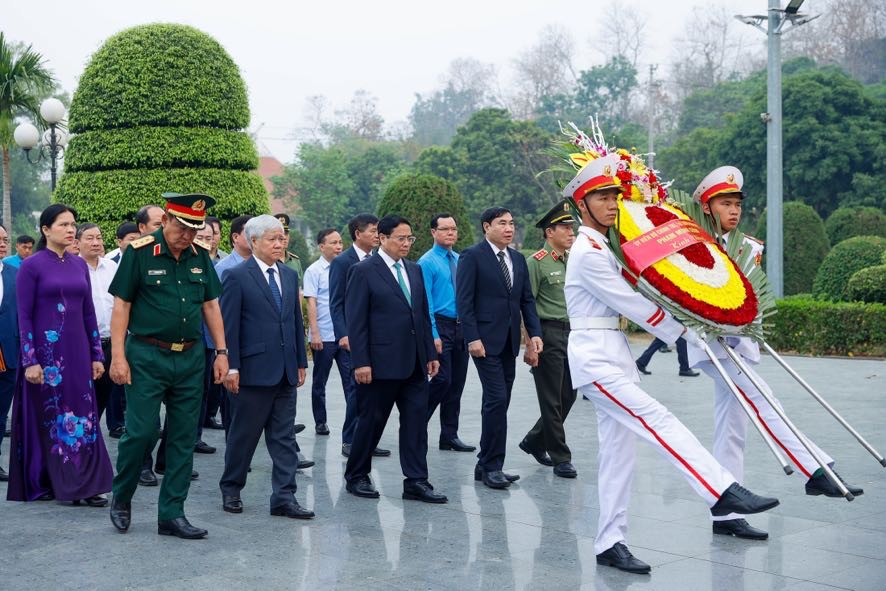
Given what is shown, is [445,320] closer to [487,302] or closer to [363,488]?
[487,302]

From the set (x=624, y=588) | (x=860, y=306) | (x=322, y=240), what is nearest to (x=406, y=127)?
(x=860, y=306)

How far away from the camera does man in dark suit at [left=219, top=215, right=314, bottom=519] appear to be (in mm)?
6348

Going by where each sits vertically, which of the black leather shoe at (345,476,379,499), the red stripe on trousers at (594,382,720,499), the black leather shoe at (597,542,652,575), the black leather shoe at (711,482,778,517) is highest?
the red stripe on trousers at (594,382,720,499)

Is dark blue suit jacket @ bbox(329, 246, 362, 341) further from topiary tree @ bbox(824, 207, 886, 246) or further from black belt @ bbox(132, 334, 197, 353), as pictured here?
Answer: topiary tree @ bbox(824, 207, 886, 246)

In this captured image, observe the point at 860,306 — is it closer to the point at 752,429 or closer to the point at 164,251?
the point at 752,429

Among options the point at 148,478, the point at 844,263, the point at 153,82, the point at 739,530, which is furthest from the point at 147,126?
the point at 844,263

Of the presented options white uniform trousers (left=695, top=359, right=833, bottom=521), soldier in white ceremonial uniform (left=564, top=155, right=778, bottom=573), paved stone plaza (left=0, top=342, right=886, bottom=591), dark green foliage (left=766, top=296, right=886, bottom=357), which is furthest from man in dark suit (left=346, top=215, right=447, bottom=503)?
dark green foliage (left=766, top=296, right=886, bottom=357)

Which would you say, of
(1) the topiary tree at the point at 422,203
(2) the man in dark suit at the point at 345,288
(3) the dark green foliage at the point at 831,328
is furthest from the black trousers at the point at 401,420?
(1) the topiary tree at the point at 422,203

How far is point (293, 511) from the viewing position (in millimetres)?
6199

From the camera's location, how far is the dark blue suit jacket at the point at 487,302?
24.4ft

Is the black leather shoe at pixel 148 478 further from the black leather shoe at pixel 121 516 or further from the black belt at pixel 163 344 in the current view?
the black belt at pixel 163 344

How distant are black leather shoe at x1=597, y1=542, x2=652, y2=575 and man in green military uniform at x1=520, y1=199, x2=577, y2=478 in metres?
2.26

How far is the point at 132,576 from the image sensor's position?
5.00 meters

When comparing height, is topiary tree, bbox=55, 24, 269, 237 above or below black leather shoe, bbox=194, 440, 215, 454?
above
